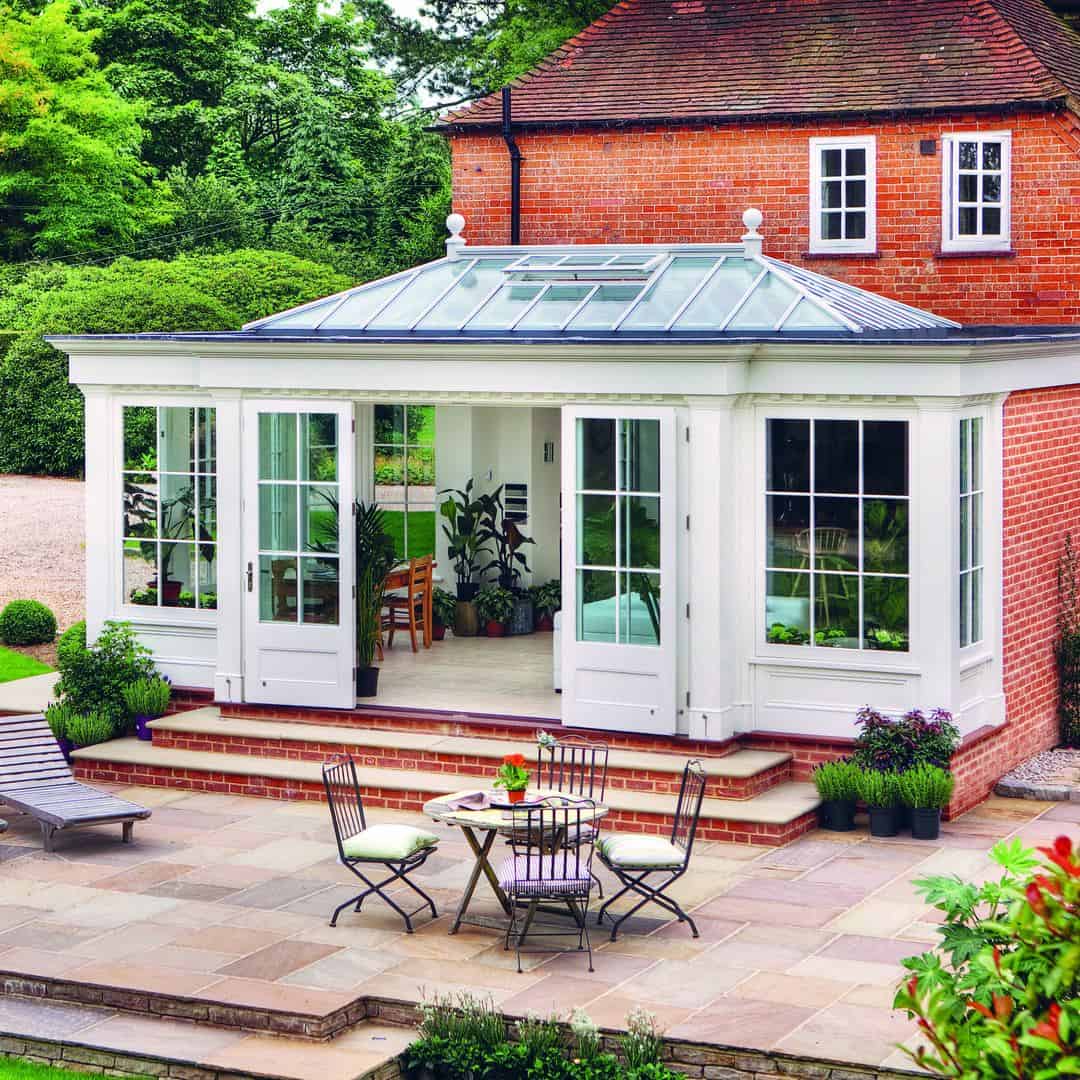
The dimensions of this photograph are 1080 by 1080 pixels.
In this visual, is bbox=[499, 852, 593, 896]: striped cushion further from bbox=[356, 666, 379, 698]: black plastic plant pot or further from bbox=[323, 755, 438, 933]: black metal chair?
bbox=[356, 666, 379, 698]: black plastic plant pot

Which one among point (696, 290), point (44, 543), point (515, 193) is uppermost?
point (515, 193)

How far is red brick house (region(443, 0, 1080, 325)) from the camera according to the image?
17625mm

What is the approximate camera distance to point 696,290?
14.3 metres

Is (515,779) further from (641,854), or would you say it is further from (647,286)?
(647,286)

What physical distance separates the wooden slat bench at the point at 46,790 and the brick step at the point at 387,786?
0.68 meters

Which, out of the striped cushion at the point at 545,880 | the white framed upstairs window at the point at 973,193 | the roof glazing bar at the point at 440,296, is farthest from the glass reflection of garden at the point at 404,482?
the striped cushion at the point at 545,880

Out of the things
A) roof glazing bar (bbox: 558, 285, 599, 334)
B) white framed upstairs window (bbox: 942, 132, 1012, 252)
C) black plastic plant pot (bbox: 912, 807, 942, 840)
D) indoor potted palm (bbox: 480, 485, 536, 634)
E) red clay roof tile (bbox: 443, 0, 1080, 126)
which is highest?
red clay roof tile (bbox: 443, 0, 1080, 126)

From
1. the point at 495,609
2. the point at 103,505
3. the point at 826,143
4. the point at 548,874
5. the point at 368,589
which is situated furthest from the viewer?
the point at 826,143

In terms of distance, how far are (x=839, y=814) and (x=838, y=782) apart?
0.25 metres

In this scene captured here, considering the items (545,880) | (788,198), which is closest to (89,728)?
(545,880)

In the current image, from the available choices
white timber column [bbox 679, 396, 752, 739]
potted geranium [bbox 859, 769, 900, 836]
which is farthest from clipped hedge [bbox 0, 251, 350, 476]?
potted geranium [bbox 859, 769, 900, 836]

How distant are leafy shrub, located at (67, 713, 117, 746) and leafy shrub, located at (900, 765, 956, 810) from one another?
6.20 meters

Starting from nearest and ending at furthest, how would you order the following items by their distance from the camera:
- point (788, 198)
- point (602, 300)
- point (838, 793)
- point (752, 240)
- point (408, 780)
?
1. point (838, 793)
2. point (408, 780)
3. point (602, 300)
4. point (752, 240)
5. point (788, 198)

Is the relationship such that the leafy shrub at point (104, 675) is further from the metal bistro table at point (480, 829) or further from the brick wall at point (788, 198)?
the brick wall at point (788, 198)
